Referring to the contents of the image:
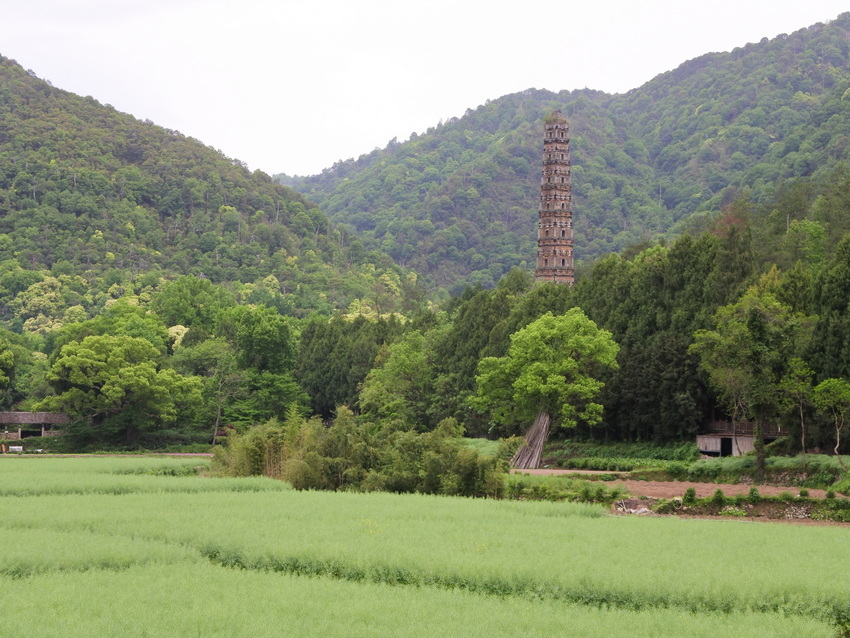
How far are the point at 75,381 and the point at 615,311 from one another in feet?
112

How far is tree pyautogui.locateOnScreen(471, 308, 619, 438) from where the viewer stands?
54.3 meters

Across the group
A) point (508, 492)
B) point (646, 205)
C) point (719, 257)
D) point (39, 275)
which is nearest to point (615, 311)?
point (719, 257)

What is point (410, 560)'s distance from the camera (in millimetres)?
Result: 21453

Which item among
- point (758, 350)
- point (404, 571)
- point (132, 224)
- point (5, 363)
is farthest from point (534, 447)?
point (132, 224)

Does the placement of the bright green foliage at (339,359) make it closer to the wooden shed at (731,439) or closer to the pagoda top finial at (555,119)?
the pagoda top finial at (555,119)

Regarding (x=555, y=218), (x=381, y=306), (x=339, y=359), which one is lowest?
(x=339, y=359)

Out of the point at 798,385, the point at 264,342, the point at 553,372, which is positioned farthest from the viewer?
the point at 264,342

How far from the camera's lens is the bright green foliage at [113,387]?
69.8 metres

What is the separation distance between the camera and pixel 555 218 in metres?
99.9

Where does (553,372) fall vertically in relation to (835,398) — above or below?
above

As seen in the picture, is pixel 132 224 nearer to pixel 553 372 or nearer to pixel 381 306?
pixel 381 306

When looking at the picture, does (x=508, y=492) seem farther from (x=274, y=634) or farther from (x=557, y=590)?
(x=274, y=634)

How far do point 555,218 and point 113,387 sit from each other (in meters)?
46.0

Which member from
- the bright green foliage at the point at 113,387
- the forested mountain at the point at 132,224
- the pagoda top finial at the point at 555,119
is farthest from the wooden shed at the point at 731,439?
the forested mountain at the point at 132,224
